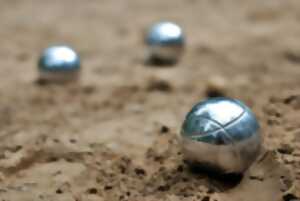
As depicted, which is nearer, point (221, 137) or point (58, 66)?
point (221, 137)

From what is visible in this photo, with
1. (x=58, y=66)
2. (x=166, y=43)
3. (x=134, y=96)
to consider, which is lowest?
(x=134, y=96)

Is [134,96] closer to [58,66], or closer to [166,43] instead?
[58,66]

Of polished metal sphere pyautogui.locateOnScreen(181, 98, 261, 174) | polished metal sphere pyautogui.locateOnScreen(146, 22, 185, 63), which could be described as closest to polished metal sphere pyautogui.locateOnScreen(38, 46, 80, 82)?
polished metal sphere pyautogui.locateOnScreen(146, 22, 185, 63)

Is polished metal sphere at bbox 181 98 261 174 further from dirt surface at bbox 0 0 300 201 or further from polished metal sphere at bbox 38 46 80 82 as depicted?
polished metal sphere at bbox 38 46 80 82

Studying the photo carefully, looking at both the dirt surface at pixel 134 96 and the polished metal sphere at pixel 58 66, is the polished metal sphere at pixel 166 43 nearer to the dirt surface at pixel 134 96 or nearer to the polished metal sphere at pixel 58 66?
the dirt surface at pixel 134 96

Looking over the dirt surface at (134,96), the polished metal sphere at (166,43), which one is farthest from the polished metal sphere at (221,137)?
the polished metal sphere at (166,43)

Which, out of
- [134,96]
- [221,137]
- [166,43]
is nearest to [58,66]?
[134,96]
